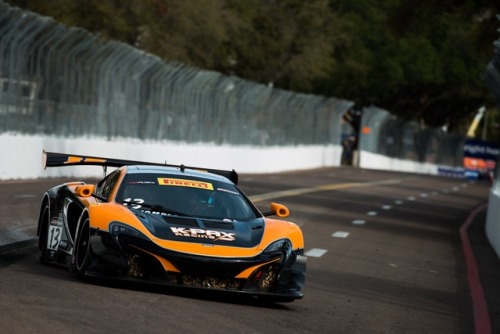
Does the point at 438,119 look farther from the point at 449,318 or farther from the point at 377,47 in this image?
the point at 449,318

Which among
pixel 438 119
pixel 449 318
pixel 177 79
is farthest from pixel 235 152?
pixel 438 119

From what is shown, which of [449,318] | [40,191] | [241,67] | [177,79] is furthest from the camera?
[241,67]

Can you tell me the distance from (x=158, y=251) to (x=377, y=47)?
75059 mm

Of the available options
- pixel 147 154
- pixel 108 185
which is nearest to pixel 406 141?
pixel 147 154

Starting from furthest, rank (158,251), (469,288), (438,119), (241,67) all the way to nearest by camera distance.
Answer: (438,119), (241,67), (469,288), (158,251)

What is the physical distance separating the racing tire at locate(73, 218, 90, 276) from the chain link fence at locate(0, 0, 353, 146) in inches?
619

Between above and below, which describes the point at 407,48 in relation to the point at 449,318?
above

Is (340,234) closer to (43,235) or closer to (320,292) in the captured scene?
(320,292)

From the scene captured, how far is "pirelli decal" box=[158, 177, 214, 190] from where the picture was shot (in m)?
13.0

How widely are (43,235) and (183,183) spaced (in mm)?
1663

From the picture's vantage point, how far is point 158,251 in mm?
11508

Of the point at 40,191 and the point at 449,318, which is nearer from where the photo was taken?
the point at 449,318

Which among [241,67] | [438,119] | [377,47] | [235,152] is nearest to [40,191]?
[235,152]

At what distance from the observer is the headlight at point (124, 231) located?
38.0 ft
